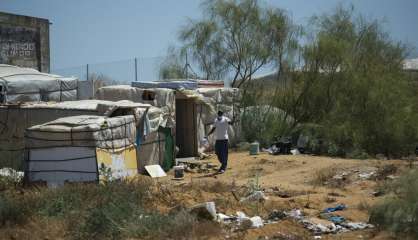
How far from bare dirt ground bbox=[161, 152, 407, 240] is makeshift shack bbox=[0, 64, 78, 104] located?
4.87 meters

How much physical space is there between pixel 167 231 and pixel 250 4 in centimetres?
1780

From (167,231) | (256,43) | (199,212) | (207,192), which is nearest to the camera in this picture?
(167,231)

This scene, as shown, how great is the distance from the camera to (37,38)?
2123 cm

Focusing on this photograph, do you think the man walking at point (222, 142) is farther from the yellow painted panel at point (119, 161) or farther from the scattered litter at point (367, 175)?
the scattered litter at point (367, 175)

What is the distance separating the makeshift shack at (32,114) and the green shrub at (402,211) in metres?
7.88

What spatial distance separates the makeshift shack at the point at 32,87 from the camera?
15.6 metres

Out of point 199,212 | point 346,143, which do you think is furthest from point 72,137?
point 346,143

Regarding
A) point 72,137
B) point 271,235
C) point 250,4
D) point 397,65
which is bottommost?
point 271,235

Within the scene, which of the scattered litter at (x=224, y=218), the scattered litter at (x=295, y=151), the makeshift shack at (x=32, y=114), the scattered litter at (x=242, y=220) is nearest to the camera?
the scattered litter at (x=242, y=220)

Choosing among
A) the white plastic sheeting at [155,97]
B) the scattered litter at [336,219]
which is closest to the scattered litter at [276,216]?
the scattered litter at [336,219]

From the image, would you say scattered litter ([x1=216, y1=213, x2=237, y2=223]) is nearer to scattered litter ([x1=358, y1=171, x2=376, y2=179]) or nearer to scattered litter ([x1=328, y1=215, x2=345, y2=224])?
scattered litter ([x1=328, y1=215, x2=345, y2=224])

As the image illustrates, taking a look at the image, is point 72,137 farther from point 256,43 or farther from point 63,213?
point 256,43

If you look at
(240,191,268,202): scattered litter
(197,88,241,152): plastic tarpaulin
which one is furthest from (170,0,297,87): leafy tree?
(240,191,268,202): scattered litter

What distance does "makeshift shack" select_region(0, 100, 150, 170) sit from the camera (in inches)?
563
